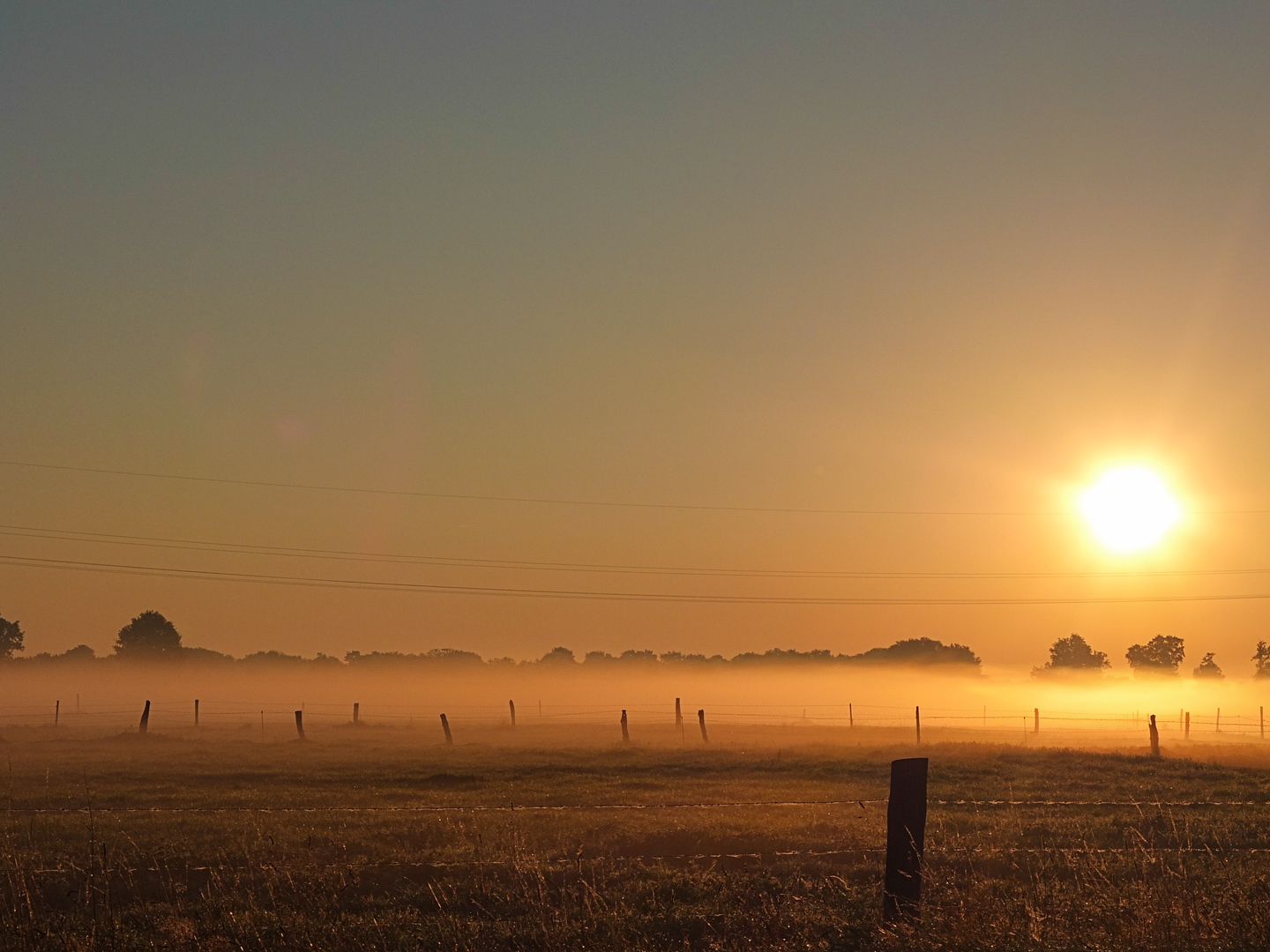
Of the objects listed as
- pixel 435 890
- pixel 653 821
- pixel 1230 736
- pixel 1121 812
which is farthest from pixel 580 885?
pixel 1230 736

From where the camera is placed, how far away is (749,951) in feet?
36.6

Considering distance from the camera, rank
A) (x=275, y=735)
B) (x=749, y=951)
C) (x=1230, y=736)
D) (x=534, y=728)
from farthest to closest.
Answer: (x=1230, y=736)
(x=534, y=728)
(x=275, y=735)
(x=749, y=951)

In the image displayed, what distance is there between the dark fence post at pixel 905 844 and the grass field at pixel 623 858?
276 millimetres

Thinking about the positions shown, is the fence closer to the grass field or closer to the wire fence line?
the wire fence line

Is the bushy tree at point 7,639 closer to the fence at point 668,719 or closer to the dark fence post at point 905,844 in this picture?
the fence at point 668,719

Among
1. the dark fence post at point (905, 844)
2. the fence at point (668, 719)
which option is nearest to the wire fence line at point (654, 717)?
the fence at point (668, 719)

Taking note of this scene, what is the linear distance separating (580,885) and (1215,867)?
31.7 ft

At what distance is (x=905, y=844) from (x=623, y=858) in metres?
7.83

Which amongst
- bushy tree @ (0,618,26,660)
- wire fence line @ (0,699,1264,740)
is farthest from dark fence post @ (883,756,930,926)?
bushy tree @ (0,618,26,660)

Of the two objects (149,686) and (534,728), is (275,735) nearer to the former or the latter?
(534,728)

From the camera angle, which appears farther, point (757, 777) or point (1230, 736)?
point (1230, 736)

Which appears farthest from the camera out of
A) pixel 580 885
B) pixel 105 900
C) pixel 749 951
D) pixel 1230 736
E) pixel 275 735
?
pixel 1230 736

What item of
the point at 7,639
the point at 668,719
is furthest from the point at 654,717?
the point at 7,639

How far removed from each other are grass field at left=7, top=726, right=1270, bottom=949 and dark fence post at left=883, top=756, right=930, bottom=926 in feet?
0.91
